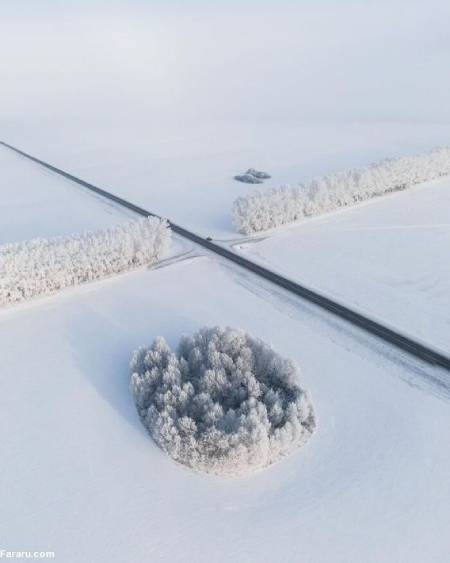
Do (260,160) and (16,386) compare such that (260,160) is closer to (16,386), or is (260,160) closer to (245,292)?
(245,292)

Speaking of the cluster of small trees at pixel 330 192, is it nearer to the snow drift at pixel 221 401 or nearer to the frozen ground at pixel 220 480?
the frozen ground at pixel 220 480

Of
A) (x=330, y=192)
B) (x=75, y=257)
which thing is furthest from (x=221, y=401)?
(x=330, y=192)

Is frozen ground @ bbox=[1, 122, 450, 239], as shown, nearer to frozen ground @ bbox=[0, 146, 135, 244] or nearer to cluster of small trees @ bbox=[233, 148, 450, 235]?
cluster of small trees @ bbox=[233, 148, 450, 235]

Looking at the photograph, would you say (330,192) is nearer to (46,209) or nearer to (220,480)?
(46,209)

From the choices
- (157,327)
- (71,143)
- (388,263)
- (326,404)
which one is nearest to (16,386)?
(157,327)

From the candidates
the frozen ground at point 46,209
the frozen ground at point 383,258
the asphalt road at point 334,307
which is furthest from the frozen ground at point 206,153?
the frozen ground at point 383,258

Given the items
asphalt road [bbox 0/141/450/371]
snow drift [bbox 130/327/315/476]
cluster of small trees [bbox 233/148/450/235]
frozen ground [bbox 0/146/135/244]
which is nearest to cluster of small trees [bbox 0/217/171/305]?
asphalt road [bbox 0/141/450/371]
